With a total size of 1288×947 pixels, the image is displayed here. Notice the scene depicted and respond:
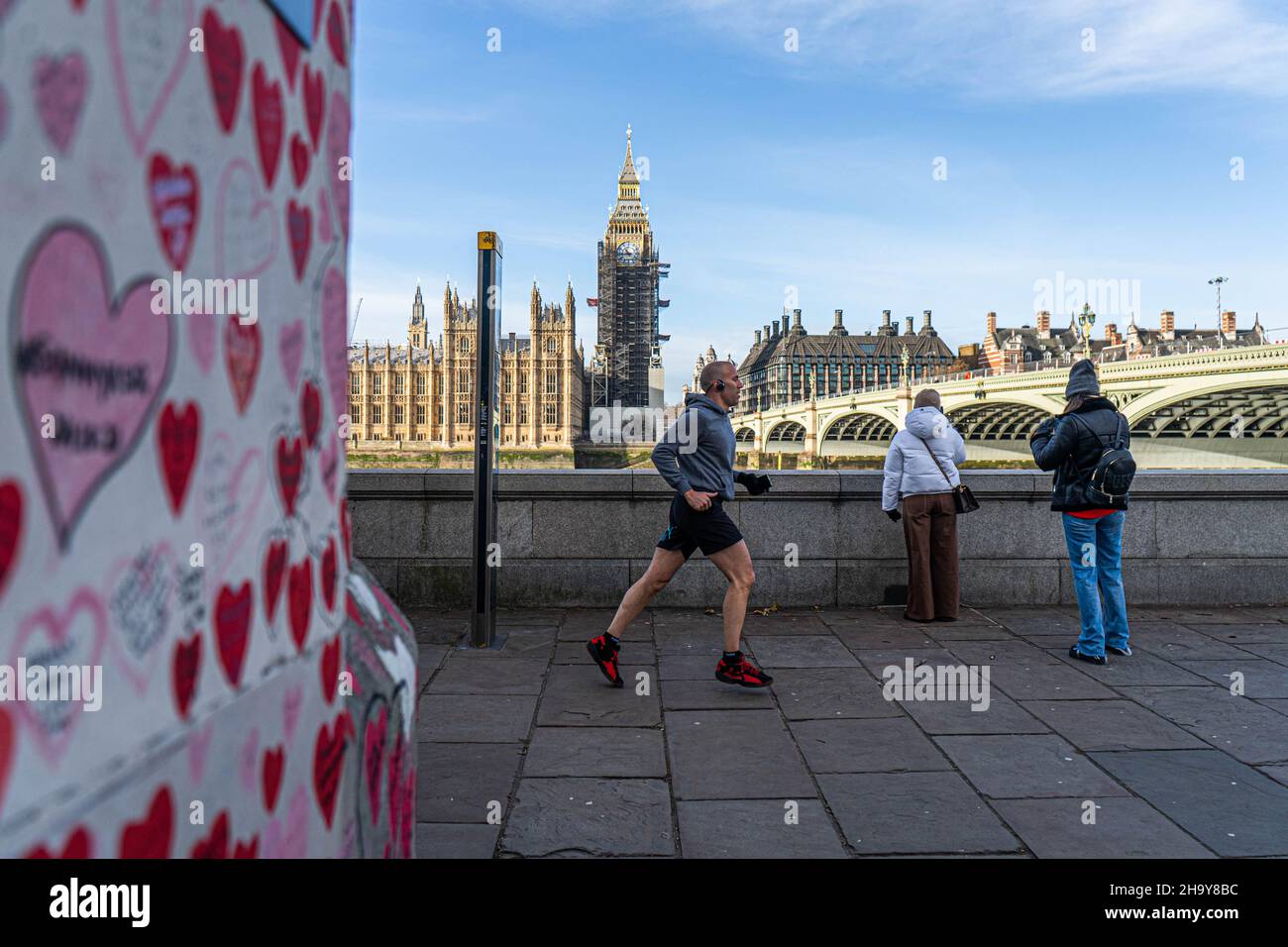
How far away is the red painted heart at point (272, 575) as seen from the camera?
0.81 metres

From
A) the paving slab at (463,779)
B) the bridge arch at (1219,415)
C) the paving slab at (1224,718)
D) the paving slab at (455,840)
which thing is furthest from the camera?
the bridge arch at (1219,415)

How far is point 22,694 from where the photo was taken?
1.66 ft

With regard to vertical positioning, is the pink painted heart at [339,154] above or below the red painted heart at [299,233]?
above

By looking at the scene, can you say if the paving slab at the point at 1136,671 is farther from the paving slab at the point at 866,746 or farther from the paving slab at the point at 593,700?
the paving slab at the point at 593,700

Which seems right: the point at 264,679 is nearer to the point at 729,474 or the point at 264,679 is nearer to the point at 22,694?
the point at 22,694

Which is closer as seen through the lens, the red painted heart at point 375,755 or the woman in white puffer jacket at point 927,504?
the red painted heart at point 375,755

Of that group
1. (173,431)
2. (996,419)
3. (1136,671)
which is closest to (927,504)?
(1136,671)

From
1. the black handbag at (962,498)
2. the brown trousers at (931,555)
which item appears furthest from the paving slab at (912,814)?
the black handbag at (962,498)

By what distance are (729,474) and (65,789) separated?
481cm

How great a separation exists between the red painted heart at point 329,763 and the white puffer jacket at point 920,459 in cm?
681

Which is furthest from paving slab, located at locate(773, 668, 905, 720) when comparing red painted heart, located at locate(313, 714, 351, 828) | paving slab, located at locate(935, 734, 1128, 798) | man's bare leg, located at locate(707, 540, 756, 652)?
red painted heart, located at locate(313, 714, 351, 828)

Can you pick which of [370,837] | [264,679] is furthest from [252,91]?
[370,837]

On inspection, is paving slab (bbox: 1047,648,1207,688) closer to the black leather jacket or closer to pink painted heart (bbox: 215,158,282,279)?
the black leather jacket

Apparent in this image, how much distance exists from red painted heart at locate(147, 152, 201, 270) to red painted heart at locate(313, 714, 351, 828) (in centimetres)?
50
